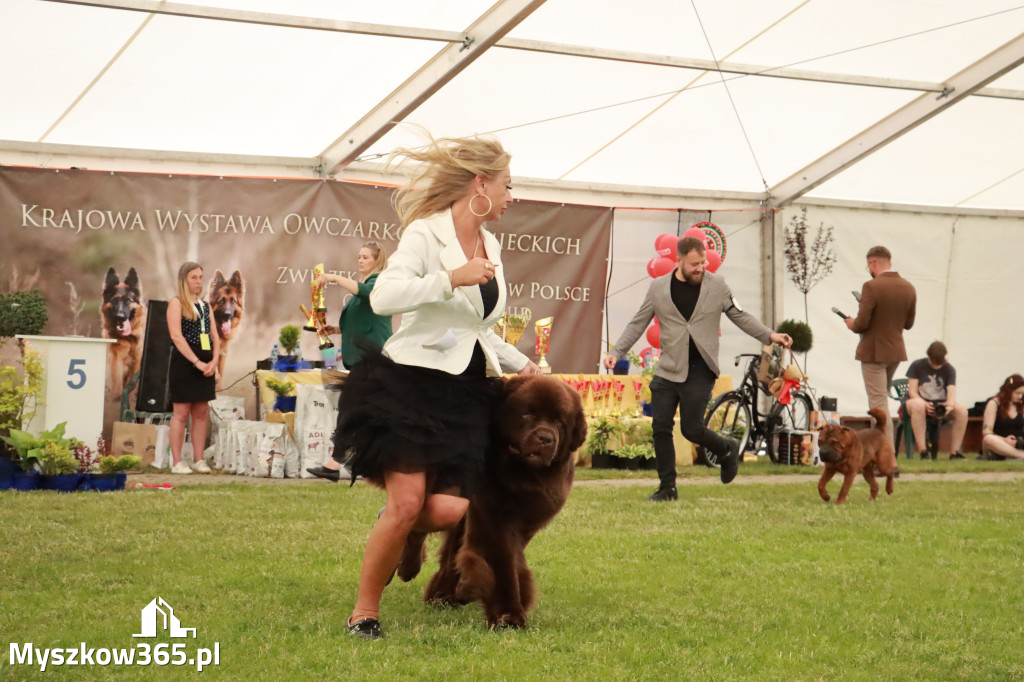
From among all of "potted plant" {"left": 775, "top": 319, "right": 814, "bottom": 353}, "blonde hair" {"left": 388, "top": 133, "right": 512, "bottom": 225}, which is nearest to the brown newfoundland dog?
"blonde hair" {"left": 388, "top": 133, "right": 512, "bottom": 225}

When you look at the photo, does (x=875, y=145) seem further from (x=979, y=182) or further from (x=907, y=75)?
(x=979, y=182)

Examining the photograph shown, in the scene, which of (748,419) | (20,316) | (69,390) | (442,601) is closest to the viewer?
(442,601)

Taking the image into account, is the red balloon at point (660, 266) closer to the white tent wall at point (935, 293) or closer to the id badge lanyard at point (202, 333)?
the white tent wall at point (935, 293)

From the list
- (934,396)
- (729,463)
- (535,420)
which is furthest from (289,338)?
(934,396)

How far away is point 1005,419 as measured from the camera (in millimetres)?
14031

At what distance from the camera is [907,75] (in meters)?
12.1

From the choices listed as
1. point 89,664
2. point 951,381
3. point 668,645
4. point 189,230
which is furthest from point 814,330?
point 89,664

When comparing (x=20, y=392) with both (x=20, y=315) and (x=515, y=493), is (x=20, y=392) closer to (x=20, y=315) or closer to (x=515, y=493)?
(x=20, y=315)

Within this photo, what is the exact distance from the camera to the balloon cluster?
1335 centimetres

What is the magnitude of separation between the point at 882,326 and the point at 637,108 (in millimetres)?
→ 4115

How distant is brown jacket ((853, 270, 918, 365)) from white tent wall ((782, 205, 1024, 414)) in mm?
4879

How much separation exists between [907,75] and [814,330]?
417 centimetres

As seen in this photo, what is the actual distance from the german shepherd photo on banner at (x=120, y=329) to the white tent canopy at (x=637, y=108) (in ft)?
4.86

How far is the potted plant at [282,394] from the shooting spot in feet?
35.9
